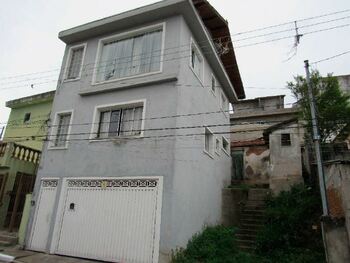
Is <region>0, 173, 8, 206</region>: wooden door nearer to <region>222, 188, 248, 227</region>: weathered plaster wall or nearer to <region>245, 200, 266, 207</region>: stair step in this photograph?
<region>222, 188, 248, 227</region>: weathered plaster wall

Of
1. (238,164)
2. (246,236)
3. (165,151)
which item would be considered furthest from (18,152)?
(238,164)

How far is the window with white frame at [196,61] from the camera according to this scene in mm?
11641

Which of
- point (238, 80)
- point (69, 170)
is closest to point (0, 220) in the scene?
point (69, 170)

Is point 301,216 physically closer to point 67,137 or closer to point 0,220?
point 67,137

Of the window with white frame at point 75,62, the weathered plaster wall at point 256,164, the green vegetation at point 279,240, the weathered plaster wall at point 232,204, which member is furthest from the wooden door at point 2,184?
the weathered plaster wall at point 256,164

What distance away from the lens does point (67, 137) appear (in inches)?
449

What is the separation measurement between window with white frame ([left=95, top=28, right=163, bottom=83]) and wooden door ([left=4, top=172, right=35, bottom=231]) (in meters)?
6.58

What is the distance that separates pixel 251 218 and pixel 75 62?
10876 mm

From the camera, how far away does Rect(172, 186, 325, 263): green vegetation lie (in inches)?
351

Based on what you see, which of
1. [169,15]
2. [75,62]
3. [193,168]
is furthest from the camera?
[75,62]

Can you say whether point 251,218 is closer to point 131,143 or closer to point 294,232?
point 294,232

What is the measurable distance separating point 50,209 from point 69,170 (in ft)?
5.39

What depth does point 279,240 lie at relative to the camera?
9.95 meters

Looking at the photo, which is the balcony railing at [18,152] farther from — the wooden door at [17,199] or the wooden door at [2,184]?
the wooden door at [2,184]
